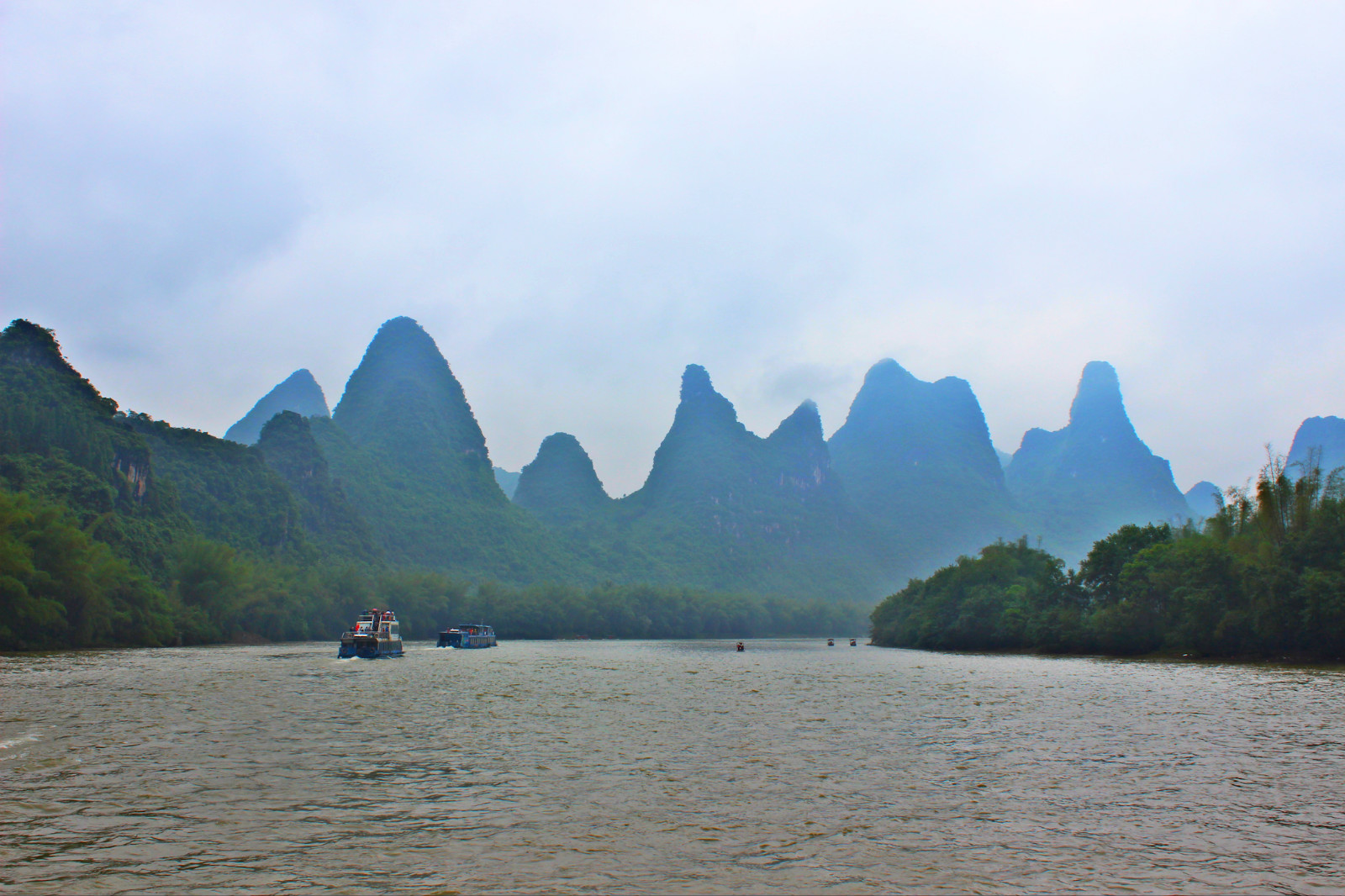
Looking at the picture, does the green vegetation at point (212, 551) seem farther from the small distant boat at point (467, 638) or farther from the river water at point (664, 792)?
the river water at point (664, 792)

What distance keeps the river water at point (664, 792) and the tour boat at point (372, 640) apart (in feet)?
96.0

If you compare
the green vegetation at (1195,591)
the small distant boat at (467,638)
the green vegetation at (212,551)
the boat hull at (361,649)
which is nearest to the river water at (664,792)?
the green vegetation at (1195,591)

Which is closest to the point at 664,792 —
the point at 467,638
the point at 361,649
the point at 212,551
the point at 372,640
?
the point at 372,640

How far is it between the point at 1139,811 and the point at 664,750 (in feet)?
37.8

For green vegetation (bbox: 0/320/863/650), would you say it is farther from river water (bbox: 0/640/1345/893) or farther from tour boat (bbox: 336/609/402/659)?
river water (bbox: 0/640/1345/893)

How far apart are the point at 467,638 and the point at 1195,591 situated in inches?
2668

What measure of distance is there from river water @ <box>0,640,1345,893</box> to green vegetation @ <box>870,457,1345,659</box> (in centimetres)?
2416

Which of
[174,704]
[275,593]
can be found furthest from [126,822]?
[275,593]

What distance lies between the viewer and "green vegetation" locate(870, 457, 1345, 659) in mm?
58875

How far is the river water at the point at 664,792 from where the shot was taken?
11.6 metres

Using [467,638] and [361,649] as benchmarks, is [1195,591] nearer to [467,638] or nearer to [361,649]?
[361,649]

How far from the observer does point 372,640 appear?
224ft

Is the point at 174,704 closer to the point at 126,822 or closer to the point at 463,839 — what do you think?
the point at 126,822

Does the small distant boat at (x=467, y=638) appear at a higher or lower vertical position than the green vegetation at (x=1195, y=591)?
lower
